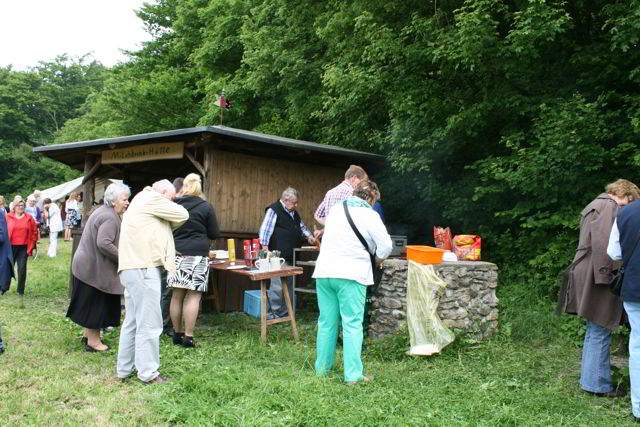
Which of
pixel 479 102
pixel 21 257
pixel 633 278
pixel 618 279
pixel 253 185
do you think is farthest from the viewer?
pixel 21 257

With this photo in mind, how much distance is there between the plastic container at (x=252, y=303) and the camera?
730cm

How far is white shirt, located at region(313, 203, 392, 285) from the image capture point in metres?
4.46

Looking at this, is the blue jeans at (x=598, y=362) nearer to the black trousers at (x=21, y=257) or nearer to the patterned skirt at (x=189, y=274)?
the patterned skirt at (x=189, y=274)

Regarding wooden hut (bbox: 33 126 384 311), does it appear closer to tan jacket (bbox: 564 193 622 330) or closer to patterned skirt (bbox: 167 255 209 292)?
patterned skirt (bbox: 167 255 209 292)

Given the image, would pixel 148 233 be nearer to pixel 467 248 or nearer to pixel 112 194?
pixel 112 194

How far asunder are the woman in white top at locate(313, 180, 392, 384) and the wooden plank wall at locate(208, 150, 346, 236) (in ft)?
12.4

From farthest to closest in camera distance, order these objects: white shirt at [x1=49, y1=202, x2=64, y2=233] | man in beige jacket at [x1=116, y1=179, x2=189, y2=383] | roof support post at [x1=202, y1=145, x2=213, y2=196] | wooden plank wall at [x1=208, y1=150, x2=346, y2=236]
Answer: white shirt at [x1=49, y1=202, x2=64, y2=233]
wooden plank wall at [x1=208, y1=150, x2=346, y2=236]
roof support post at [x1=202, y1=145, x2=213, y2=196]
man in beige jacket at [x1=116, y1=179, x2=189, y2=383]

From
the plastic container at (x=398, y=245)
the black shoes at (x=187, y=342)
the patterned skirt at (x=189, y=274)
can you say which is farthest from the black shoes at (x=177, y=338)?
the plastic container at (x=398, y=245)

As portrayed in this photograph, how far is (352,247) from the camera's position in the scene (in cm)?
449

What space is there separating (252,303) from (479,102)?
480cm

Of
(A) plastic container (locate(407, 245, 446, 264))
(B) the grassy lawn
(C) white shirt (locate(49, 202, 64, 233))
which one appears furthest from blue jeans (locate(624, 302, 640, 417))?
(C) white shirt (locate(49, 202, 64, 233))

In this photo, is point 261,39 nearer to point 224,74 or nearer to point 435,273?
point 224,74

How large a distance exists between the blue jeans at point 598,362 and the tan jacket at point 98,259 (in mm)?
4457

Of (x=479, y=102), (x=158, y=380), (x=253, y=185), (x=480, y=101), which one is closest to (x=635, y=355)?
(x=158, y=380)
